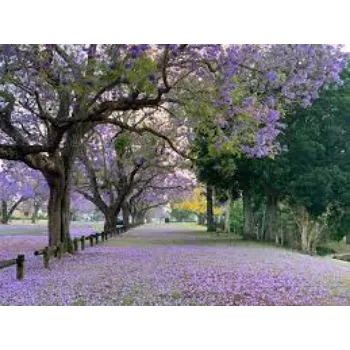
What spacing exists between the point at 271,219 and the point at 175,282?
18436 mm

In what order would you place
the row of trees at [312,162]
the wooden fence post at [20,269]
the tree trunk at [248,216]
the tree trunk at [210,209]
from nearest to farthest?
the wooden fence post at [20,269] < the row of trees at [312,162] < the tree trunk at [248,216] < the tree trunk at [210,209]

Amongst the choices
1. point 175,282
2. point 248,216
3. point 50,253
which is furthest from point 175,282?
point 248,216

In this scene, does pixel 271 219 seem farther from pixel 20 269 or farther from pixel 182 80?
pixel 20 269

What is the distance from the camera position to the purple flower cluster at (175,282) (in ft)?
33.3

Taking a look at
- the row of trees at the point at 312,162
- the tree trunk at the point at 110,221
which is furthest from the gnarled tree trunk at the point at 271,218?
the tree trunk at the point at 110,221

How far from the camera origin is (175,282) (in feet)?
40.9

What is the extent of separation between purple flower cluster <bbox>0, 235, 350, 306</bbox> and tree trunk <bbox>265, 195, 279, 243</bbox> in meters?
10.8

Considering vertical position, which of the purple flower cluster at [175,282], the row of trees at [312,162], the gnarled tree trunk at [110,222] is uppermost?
the row of trees at [312,162]

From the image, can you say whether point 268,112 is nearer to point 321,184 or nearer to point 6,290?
point 6,290

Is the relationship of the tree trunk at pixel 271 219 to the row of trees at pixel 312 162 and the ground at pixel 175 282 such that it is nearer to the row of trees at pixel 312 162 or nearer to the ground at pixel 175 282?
the row of trees at pixel 312 162

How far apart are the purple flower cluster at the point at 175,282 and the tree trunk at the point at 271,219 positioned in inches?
426

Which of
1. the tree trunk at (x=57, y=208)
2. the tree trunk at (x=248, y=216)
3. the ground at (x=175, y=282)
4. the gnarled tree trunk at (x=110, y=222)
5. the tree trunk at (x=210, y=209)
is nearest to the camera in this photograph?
the ground at (x=175, y=282)

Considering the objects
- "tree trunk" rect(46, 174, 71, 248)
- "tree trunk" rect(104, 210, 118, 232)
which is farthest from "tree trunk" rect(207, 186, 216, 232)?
"tree trunk" rect(46, 174, 71, 248)

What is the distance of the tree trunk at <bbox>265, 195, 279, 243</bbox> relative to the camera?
2947 cm
